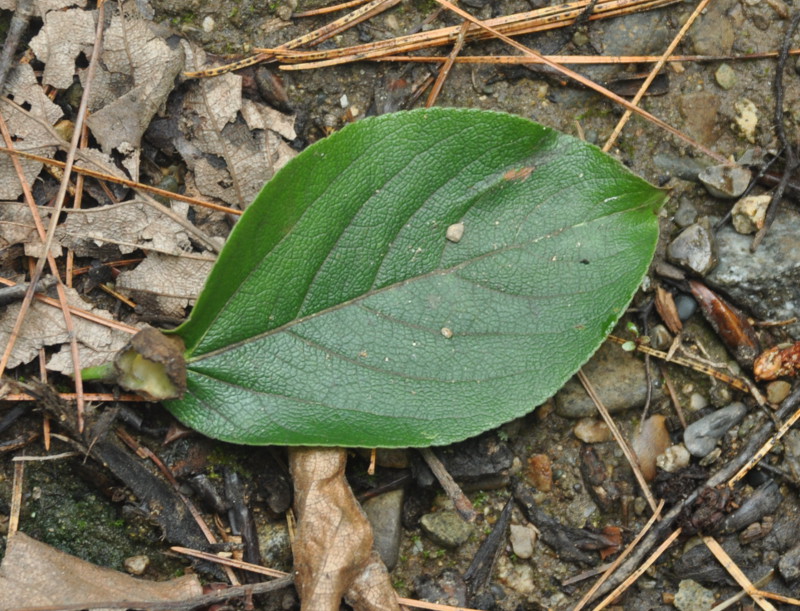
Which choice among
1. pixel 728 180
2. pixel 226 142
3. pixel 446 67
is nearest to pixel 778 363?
pixel 728 180

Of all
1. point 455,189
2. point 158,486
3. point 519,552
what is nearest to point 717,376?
point 519,552

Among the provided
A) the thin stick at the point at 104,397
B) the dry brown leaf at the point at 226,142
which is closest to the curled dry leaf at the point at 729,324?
the dry brown leaf at the point at 226,142

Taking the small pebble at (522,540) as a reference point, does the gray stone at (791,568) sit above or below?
below

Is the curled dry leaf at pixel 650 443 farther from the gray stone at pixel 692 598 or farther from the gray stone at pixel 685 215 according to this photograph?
the gray stone at pixel 685 215

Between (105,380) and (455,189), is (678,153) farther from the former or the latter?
(105,380)

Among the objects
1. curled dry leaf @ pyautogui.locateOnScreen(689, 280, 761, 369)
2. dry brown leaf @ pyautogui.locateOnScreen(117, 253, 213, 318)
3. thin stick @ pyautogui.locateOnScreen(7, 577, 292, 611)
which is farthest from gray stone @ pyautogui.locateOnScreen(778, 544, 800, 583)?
dry brown leaf @ pyautogui.locateOnScreen(117, 253, 213, 318)

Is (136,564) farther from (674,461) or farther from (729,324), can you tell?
(729,324)

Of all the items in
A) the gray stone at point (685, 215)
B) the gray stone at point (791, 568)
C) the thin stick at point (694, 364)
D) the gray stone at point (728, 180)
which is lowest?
the gray stone at point (791, 568)
